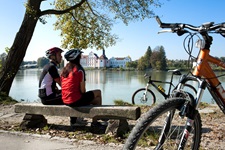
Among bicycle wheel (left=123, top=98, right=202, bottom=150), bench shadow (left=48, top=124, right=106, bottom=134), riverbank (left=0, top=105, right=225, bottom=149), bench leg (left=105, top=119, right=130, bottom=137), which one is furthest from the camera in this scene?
bench shadow (left=48, top=124, right=106, bottom=134)

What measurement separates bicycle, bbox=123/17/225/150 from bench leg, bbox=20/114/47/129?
2.94 m

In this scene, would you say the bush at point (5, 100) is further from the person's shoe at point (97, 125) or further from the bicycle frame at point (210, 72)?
the bicycle frame at point (210, 72)

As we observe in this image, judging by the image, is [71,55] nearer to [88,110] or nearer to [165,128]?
[88,110]

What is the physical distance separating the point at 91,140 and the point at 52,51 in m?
1.95

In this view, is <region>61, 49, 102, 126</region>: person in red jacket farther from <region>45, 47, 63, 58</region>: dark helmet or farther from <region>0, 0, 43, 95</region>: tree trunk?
<region>0, 0, 43, 95</region>: tree trunk

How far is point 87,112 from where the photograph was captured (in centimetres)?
406

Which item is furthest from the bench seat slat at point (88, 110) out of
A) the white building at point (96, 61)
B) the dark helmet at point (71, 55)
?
the white building at point (96, 61)

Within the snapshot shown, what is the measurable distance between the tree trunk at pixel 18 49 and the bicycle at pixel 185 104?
24.0ft

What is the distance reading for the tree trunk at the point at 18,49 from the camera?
28.8ft

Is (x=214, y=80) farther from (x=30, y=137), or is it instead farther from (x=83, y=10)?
(x=83, y=10)

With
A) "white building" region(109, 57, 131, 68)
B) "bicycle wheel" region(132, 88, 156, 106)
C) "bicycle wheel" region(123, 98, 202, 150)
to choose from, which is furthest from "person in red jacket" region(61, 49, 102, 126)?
"white building" region(109, 57, 131, 68)

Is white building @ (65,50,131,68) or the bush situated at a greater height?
white building @ (65,50,131,68)

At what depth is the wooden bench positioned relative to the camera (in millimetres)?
3795

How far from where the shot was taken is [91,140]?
384cm
